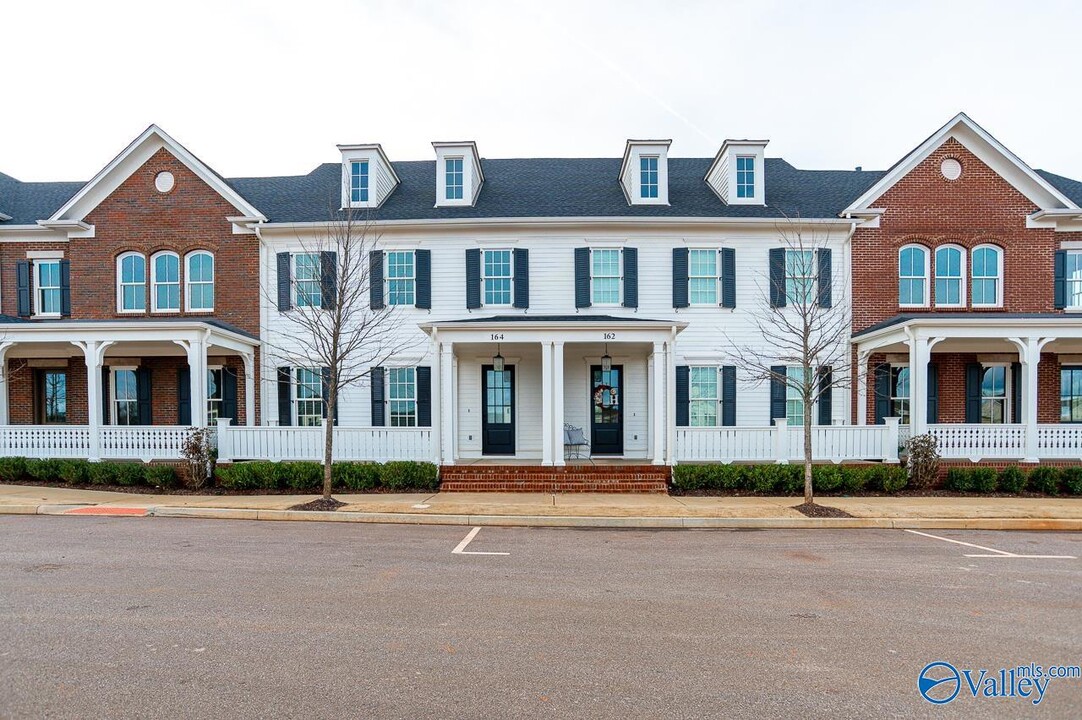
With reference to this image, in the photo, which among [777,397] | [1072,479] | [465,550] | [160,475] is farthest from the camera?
[777,397]

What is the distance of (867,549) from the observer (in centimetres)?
878

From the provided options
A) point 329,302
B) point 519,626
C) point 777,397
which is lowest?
point 519,626

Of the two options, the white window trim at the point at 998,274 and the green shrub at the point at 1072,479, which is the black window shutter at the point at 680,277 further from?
the green shrub at the point at 1072,479

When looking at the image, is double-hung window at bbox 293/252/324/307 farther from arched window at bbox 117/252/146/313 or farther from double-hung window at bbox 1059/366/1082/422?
double-hung window at bbox 1059/366/1082/422

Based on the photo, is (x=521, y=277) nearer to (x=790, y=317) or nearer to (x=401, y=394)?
(x=401, y=394)

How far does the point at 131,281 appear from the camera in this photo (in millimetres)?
17031

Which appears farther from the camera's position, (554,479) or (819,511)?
(554,479)

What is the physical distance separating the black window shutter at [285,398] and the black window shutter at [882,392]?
16.2 m

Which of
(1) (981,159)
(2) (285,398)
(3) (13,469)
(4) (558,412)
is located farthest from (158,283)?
(1) (981,159)

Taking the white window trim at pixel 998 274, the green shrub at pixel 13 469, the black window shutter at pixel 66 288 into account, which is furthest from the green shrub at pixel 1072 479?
→ the black window shutter at pixel 66 288

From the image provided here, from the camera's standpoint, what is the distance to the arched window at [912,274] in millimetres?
16500

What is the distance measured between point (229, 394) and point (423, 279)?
21.3 feet

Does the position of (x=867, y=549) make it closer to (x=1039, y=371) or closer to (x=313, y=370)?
(x=1039, y=371)

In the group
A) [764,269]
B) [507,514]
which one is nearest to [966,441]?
[764,269]
